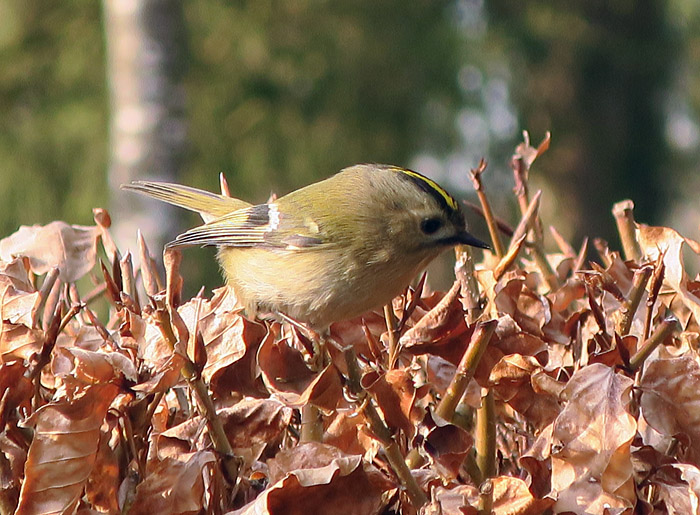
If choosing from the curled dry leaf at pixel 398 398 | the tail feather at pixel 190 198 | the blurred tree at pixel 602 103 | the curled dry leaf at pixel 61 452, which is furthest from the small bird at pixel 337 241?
the blurred tree at pixel 602 103

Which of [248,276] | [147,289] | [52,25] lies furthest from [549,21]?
[147,289]

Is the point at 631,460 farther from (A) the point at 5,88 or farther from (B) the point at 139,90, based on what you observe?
(A) the point at 5,88

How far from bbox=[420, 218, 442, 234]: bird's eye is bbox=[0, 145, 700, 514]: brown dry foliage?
648mm

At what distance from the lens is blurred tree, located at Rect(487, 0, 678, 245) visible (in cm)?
1093

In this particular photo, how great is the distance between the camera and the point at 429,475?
1347mm

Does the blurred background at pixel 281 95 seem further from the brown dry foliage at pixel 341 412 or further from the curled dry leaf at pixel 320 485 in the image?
the curled dry leaf at pixel 320 485

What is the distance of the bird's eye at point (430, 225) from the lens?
7.48ft

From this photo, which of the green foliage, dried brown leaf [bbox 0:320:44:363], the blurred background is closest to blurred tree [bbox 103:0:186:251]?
the blurred background

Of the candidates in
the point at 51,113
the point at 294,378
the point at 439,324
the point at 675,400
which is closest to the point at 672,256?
the point at 675,400

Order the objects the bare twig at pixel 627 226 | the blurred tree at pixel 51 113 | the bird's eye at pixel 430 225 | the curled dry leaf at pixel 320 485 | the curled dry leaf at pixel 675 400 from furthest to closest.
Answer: the blurred tree at pixel 51 113 → the bird's eye at pixel 430 225 → the bare twig at pixel 627 226 → the curled dry leaf at pixel 675 400 → the curled dry leaf at pixel 320 485

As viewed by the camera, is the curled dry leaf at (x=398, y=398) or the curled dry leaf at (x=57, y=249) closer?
the curled dry leaf at (x=398, y=398)

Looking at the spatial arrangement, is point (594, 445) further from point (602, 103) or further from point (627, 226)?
point (602, 103)

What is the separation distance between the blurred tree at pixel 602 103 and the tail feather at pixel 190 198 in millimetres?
8074

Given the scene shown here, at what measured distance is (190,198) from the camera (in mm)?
3016
